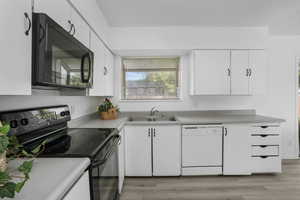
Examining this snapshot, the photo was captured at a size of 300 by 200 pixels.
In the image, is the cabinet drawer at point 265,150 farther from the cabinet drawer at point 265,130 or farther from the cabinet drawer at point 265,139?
the cabinet drawer at point 265,130

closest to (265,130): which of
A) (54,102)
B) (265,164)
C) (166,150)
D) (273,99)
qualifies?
(265,164)

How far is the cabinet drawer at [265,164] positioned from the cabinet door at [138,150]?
151 centimetres

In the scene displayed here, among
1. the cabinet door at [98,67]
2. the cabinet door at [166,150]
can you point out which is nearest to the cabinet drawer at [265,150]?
the cabinet door at [166,150]

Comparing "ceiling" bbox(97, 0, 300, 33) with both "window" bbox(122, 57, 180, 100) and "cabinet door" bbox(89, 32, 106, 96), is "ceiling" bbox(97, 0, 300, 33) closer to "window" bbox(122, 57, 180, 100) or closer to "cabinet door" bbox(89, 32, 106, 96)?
"cabinet door" bbox(89, 32, 106, 96)

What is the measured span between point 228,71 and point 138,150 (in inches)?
72.1

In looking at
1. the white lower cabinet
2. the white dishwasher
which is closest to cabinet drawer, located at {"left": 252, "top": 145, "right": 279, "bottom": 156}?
the white lower cabinet

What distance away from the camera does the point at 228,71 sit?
2809mm

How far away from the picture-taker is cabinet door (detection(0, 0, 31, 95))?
755 mm

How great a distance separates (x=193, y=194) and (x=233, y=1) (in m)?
2.32

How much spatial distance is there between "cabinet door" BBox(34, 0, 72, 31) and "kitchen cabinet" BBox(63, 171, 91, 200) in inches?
36.4

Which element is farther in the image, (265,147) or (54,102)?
(265,147)

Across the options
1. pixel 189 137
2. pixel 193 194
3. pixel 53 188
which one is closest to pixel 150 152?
pixel 189 137

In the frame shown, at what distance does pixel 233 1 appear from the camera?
2.06m

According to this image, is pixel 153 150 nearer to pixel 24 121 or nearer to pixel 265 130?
pixel 265 130
